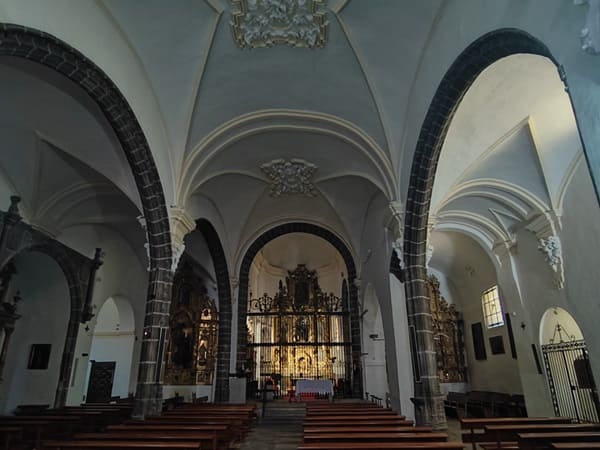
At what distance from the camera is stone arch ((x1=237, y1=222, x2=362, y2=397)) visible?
13450mm

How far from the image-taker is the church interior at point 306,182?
222 inches

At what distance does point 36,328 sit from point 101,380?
511 centimetres

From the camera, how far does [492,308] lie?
1388 centimetres

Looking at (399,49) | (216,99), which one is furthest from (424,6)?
(216,99)

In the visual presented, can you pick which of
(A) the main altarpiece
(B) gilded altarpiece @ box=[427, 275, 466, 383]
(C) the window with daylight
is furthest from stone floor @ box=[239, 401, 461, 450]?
(C) the window with daylight

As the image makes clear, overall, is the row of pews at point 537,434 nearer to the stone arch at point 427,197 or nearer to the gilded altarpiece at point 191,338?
the stone arch at point 427,197

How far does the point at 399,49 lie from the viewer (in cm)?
706

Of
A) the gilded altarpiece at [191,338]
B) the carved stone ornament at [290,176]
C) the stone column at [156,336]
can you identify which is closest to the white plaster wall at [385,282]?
the carved stone ornament at [290,176]

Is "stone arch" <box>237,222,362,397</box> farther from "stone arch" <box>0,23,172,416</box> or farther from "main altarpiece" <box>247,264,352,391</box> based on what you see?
"stone arch" <box>0,23,172,416</box>

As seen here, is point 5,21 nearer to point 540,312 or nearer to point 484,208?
point 484,208

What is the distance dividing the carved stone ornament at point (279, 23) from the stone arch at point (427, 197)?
2.43 meters

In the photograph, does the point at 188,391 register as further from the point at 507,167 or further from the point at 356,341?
the point at 507,167

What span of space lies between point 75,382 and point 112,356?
14.0 ft

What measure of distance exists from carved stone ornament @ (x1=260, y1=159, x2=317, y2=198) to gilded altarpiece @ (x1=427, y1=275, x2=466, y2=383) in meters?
6.43
